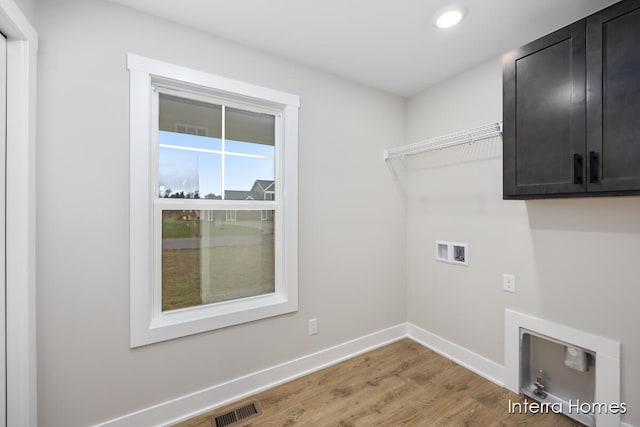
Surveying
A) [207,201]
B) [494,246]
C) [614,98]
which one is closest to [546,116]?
[614,98]

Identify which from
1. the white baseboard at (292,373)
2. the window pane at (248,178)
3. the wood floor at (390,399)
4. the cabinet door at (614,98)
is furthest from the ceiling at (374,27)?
the wood floor at (390,399)

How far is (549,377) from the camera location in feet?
6.37

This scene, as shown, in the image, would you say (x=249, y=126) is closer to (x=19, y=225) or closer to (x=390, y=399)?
(x=19, y=225)

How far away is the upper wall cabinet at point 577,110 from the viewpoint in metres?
1.31

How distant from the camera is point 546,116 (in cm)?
159

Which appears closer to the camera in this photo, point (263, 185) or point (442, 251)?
point (263, 185)

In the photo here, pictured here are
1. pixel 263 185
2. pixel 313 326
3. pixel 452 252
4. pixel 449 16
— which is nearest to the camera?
pixel 449 16

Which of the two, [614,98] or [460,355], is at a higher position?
[614,98]

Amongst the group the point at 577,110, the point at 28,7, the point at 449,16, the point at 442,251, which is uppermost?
the point at 449,16

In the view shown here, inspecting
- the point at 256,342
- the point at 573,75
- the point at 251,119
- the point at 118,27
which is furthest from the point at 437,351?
the point at 118,27

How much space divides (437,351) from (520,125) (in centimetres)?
203

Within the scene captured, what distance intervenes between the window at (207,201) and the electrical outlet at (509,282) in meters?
1.60

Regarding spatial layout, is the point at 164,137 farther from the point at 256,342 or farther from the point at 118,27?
the point at 256,342

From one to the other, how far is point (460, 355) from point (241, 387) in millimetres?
1825
